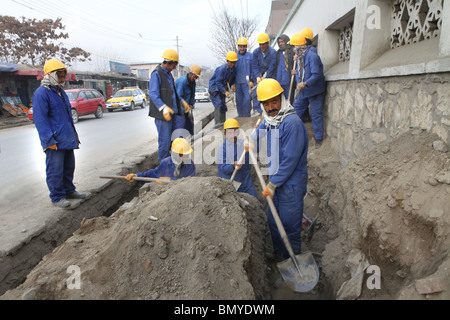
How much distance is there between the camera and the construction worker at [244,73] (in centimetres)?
716

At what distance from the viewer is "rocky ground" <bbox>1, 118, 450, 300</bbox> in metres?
2.02

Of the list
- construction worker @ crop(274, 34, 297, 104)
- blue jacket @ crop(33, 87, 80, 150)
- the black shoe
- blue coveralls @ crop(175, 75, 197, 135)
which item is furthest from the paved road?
construction worker @ crop(274, 34, 297, 104)

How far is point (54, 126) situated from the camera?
Result: 4.00 m

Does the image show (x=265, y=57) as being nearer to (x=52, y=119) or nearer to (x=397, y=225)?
(x=52, y=119)

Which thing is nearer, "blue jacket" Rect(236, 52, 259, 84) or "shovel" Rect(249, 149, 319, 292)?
"shovel" Rect(249, 149, 319, 292)

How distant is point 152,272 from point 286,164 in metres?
1.79

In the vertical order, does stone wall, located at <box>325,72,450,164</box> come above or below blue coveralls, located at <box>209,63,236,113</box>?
below

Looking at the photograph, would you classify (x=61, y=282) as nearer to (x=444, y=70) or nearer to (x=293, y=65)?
(x=444, y=70)

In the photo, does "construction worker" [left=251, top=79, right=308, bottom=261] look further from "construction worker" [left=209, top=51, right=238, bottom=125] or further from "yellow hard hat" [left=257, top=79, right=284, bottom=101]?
"construction worker" [left=209, top=51, right=238, bottom=125]

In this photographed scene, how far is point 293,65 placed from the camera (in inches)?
252

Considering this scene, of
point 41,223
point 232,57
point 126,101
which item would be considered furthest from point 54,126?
point 126,101

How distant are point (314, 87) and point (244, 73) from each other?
2539 mm

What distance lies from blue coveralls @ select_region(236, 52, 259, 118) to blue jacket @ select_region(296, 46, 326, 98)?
216 centimetres

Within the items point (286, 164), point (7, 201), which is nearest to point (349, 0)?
point (286, 164)
